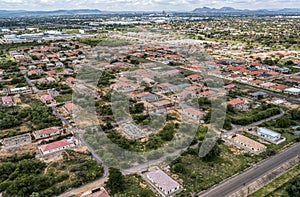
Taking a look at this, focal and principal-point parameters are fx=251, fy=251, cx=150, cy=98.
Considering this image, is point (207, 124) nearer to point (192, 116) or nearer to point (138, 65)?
point (192, 116)

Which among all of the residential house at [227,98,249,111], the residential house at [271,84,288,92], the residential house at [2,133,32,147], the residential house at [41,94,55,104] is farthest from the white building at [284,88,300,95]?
the residential house at [2,133,32,147]

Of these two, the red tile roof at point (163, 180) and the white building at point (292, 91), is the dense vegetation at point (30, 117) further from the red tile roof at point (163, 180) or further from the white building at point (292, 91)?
the white building at point (292, 91)

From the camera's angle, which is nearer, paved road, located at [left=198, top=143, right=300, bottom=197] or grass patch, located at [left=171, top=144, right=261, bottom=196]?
paved road, located at [left=198, top=143, right=300, bottom=197]

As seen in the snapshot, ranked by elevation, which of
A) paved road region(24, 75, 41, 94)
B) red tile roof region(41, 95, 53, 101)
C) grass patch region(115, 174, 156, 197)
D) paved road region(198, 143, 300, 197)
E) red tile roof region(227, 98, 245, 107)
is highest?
red tile roof region(227, 98, 245, 107)

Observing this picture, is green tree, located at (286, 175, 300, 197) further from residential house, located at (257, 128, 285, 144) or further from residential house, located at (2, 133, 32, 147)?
residential house, located at (2, 133, 32, 147)

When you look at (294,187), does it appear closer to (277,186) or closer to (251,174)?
(277,186)

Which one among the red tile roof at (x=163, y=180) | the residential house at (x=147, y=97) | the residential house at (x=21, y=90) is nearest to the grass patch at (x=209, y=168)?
the red tile roof at (x=163, y=180)

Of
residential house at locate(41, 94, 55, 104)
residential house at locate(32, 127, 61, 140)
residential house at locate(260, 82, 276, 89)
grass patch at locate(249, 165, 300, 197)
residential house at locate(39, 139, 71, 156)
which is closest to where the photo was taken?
grass patch at locate(249, 165, 300, 197)

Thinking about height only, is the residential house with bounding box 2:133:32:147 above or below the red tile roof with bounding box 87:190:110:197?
below

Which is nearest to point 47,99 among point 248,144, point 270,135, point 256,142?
point 248,144
